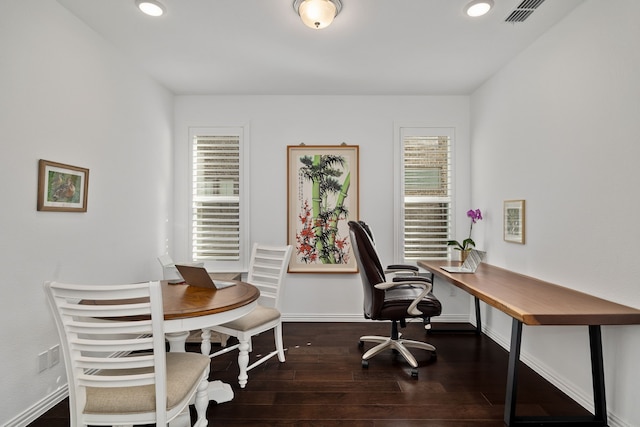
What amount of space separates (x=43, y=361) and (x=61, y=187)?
3.59 feet

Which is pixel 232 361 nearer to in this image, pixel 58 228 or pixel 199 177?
pixel 58 228

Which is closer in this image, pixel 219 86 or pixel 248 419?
pixel 248 419

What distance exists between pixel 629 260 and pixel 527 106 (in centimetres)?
149

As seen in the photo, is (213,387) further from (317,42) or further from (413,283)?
(317,42)

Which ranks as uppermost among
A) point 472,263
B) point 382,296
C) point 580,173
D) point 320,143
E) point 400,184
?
point 320,143

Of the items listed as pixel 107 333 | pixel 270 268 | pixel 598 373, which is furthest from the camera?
pixel 270 268

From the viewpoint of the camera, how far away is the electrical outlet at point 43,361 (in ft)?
7.02

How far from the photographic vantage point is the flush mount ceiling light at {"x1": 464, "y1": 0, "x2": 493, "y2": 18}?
7.35 feet

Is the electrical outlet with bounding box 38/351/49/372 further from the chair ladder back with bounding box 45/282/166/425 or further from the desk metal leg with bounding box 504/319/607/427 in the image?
the desk metal leg with bounding box 504/319/607/427

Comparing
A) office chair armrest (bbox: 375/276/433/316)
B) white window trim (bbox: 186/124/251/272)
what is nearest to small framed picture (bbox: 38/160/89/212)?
white window trim (bbox: 186/124/251/272)

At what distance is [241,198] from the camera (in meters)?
3.97

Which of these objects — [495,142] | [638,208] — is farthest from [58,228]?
[495,142]

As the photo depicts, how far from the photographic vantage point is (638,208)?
1.86 metres

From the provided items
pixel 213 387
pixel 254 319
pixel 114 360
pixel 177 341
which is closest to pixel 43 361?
pixel 177 341
